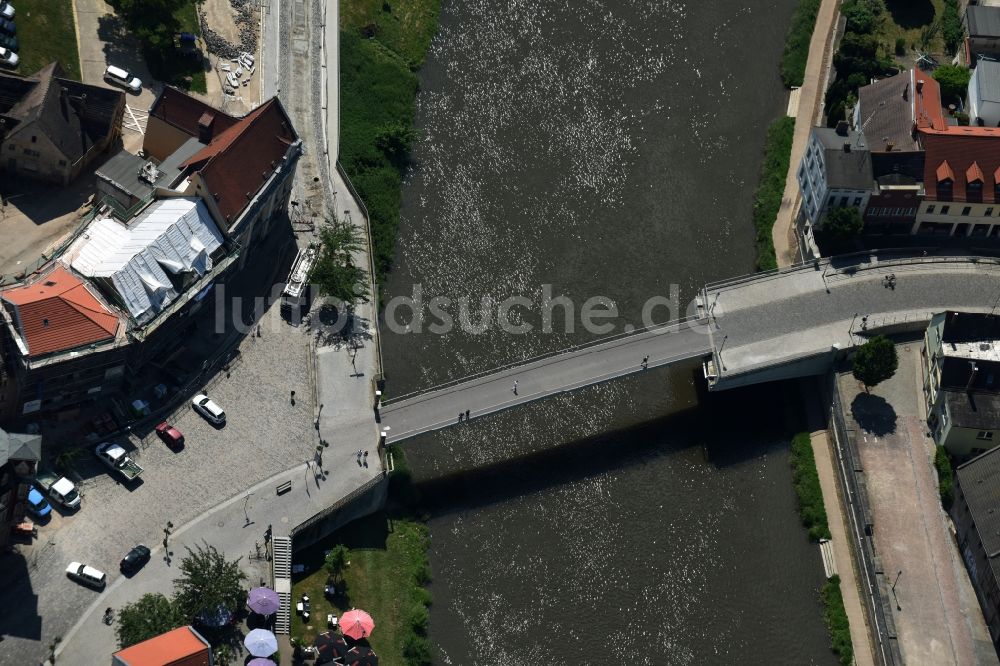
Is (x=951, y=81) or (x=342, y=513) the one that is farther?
(x=951, y=81)

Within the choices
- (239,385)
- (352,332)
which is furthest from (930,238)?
(239,385)

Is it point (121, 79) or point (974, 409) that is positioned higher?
point (121, 79)

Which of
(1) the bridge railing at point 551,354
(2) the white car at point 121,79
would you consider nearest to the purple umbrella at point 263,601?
(1) the bridge railing at point 551,354

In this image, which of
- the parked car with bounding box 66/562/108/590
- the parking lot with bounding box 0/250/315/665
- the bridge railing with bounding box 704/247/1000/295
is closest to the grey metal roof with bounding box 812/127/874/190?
the bridge railing with bounding box 704/247/1000/295

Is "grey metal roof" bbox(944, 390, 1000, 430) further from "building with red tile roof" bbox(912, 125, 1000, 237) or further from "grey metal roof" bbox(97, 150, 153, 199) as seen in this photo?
"grey metal roof" bbox(97, 150, 153, 199)

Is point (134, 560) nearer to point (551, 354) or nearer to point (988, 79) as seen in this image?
point (551, 354)

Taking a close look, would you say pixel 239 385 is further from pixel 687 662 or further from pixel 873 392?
pixel 873 392

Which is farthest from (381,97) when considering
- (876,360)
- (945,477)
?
(945,477)

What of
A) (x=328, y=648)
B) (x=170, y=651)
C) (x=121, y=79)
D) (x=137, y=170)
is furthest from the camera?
(x=121, y=79)
